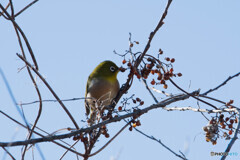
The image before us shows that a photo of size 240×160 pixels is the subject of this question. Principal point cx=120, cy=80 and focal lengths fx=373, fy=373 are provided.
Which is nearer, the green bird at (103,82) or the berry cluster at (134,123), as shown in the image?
the berry cluster at (134,123)

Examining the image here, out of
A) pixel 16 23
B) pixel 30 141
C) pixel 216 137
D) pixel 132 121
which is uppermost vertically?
pixel 16 23

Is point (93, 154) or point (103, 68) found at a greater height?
point (103, 68)

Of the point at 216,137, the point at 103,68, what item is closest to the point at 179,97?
the point at 216,137

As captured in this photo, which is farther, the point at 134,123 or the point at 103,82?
the point at 103,82

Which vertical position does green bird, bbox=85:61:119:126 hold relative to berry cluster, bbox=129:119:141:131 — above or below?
above

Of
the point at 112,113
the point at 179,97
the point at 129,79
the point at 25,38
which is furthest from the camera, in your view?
the point at 129,79

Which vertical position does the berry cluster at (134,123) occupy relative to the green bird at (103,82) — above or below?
below

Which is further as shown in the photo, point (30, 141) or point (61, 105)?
point (61, 105)

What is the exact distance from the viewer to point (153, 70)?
127 inches

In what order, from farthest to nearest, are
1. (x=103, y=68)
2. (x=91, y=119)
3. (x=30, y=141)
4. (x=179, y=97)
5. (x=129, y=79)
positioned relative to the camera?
1. (x=103, y=68)
2. (x=129, y=79)
3. (x=91, y=119)
4. (x=179, y=97)
5. (x=30, y=141)

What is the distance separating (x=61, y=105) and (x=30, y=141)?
41 centimetres

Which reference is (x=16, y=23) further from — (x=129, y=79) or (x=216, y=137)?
(x=216, y=137)

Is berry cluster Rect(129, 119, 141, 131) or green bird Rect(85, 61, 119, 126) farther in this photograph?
green bird Rect(85, 61, 119, 126)

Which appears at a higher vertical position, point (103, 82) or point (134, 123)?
point (103, 82)
